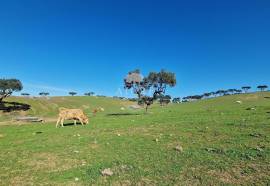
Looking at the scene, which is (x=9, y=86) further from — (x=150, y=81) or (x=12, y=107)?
(x=150, y=81)

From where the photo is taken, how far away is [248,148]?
15234mm

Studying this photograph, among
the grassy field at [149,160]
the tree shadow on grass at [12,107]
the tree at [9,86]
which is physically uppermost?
the tree at [9,86]

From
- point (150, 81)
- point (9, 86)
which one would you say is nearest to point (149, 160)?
point (150, 81)

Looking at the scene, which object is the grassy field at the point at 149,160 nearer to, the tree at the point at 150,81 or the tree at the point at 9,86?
the tree at the point at 150,81

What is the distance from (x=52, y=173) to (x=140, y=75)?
46.4m

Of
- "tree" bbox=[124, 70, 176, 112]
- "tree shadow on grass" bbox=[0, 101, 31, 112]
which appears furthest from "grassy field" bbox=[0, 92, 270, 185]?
"tree shadow on grass" bbox=[0, 101, 31, 112]

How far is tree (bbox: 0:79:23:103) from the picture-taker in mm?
97625

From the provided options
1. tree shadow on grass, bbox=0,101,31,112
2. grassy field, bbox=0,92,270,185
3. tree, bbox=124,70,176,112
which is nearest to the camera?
grassy field, bbox=0,92,270,185

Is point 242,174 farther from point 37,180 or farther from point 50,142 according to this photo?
point 50,142

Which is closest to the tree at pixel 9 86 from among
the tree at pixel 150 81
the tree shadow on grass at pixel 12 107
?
the tree shadow on grass at pixel 12 107

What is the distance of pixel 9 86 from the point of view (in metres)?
98.9

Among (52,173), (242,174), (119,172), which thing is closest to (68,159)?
(52,173)

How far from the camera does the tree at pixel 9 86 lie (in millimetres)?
97625

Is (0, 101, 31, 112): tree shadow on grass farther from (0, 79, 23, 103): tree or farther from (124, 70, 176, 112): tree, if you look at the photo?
(124, 70, 176, 112): tree
